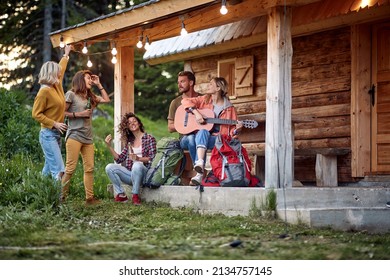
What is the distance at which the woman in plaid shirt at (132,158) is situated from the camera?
443 inches

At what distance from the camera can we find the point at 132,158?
1141cm

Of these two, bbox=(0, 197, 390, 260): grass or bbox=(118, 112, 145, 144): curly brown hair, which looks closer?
bbox=(0, 197, 390, 260): grass

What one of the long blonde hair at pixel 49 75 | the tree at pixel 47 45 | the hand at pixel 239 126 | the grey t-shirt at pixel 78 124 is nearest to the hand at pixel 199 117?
the hand at pixel 239 126

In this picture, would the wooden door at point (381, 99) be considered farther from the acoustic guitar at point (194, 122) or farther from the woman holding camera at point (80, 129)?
the woman holding camera at point (80, 129)

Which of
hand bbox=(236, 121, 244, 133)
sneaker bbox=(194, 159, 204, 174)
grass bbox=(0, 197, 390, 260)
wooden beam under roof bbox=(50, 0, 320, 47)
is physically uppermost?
wooden beam under roof bbox=(50, 0, 320, 47)

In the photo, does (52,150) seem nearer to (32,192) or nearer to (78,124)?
(78,124)

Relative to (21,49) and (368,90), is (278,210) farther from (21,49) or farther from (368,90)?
(21,49)

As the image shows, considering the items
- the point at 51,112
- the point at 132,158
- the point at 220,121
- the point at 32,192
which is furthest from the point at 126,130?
the point at 32,192

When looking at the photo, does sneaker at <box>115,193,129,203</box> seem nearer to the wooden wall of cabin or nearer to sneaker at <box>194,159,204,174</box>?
sneaker at <box>194,159,204,174</box>

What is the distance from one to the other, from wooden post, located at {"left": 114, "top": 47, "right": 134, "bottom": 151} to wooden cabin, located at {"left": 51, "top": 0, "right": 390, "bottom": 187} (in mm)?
17

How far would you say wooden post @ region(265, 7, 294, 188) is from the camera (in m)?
9.45

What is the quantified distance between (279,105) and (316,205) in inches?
51.2

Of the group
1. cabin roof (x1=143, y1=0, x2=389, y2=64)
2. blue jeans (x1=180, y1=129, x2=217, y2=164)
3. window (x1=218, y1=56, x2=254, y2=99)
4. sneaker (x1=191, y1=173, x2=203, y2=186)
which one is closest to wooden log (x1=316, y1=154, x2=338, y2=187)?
blue jeans (x1=180, y1=129, x2=217, y2=164)

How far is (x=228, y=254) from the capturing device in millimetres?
7188
